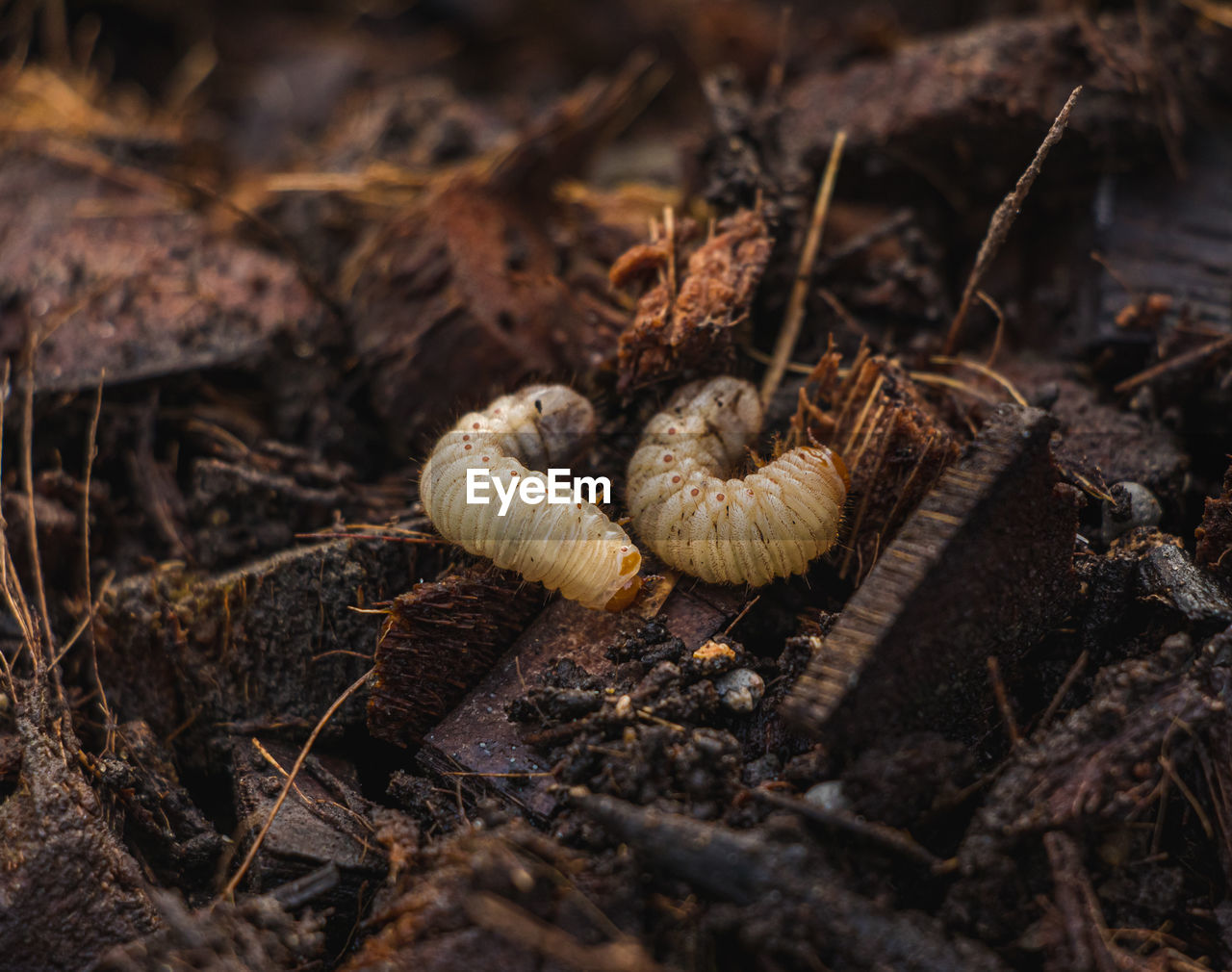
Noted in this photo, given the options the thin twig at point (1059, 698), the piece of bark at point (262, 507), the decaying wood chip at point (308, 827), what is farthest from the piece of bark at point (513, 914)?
the piece of bark at point (262, 507)

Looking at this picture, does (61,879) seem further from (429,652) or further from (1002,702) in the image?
(1002,702)

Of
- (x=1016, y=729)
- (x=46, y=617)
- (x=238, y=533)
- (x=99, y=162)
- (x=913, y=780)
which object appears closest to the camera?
(x=913, y=780)

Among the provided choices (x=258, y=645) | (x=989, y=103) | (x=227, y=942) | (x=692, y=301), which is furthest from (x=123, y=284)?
(x=989, y=103)

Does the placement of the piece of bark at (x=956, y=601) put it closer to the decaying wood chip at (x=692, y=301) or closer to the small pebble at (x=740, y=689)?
the small pebble at (x=740, y=689)

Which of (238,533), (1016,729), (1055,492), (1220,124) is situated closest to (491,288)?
(238,533)

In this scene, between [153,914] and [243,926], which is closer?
[243,926]

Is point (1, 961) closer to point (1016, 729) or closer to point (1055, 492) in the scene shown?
point (1016, 729)

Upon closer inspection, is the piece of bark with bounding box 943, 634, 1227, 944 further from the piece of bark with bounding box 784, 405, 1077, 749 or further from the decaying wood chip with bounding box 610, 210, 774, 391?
the decaying wood chip with bounding box 610, 210, 774, 391
